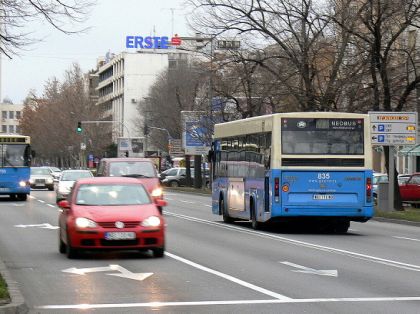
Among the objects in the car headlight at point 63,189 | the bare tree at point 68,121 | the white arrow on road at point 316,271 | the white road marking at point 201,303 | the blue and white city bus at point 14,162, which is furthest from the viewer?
the bare tree at point 68,121

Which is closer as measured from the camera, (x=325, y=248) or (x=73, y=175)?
(x=325, y=248)

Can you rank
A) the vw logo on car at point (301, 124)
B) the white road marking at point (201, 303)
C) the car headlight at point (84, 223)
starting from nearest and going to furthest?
the white road marking at point (201, 303) → the car headlight at point (84, 223) → the vw logo on car at point (301, 124)

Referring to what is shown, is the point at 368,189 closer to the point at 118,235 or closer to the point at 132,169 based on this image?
the point at 132,169

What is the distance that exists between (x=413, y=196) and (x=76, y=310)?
1292 inches

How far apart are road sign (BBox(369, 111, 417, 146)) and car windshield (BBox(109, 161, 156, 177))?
8360 mm

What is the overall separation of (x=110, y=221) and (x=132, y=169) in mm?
13523

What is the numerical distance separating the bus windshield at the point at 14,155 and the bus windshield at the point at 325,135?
21333 mm

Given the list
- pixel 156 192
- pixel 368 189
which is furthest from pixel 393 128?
pixel 368 189

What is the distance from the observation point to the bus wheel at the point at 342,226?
2503 cm

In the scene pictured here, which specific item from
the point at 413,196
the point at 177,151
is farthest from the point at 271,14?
the point at 177,151

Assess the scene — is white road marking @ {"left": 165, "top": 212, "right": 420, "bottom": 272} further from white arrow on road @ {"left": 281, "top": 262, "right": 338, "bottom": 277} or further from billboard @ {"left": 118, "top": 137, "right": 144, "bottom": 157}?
billboard @ {"left": 118, "top": 137, "right": 144, "bottom": 157}

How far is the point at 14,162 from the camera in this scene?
41.9m

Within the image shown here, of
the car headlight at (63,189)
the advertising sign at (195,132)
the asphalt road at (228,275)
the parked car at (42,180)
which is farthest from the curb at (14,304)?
the parked car at (42,180)

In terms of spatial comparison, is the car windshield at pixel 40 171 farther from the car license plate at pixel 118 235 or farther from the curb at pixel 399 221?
the car license plate at pixel 118 235
